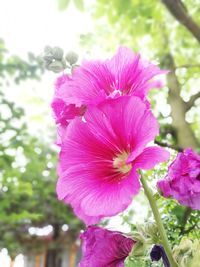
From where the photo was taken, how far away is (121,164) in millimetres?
326

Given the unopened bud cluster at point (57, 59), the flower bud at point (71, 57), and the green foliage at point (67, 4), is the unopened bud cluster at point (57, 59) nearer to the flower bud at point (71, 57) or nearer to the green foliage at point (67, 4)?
the flower bud at point (71, 57)

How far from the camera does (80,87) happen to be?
1.11ft

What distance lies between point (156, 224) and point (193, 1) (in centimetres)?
222

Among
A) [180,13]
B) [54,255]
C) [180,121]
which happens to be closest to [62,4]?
[180,13]

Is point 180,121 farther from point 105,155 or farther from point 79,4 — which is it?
point 105,155

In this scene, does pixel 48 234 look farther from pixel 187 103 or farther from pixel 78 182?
pixel 78 182

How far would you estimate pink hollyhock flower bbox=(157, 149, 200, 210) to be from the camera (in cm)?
31

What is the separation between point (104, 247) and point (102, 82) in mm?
135

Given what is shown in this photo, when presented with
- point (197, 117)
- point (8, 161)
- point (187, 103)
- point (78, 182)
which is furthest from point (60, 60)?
point (197, 117)

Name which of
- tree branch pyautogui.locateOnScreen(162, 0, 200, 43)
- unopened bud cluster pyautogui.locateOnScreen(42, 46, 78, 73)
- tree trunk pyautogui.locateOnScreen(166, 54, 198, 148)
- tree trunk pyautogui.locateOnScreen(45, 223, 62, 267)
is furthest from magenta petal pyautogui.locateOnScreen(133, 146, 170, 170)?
tree trunk pyautogui.locateOnScreen(45, 223, 62, 267)

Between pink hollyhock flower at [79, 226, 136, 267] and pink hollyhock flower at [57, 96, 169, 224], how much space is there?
35 millimetres

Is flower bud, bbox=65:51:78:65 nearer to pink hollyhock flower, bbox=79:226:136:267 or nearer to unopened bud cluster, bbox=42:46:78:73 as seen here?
unopened bud cluster, bbox=42:46:78:73

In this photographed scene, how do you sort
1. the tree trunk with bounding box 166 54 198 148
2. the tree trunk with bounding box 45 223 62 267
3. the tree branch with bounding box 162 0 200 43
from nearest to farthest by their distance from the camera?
the tree branch with bounding box 162 0 200 43, the tree trunk with bounding box 166 54 198 148, the tree trunk with bounding box 45 223 62 267

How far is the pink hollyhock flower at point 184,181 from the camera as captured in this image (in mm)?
308
